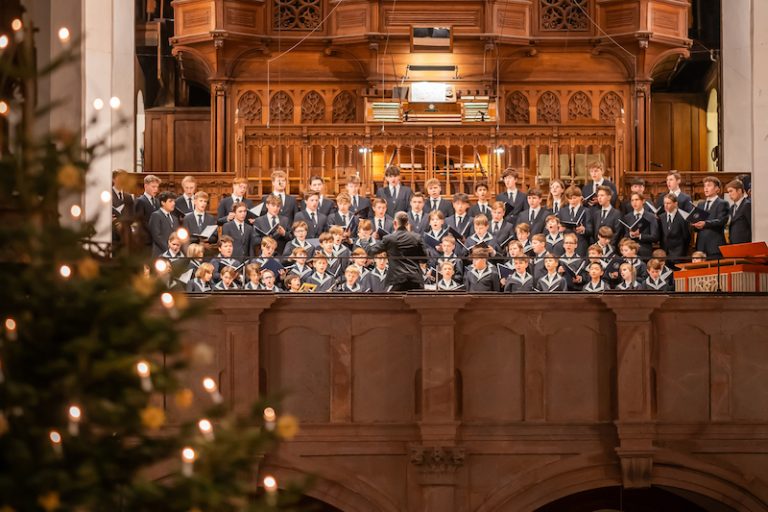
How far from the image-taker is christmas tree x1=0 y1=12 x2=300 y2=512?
4.09 m

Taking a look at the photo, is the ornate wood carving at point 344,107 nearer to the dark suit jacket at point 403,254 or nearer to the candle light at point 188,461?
the dark suit jacket at point 403,254

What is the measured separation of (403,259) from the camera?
11.9m

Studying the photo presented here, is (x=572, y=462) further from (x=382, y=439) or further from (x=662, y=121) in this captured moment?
(x=662, y=121)

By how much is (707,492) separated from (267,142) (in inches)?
273

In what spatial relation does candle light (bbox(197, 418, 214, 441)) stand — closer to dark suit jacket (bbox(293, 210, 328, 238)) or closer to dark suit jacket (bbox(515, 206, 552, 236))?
dark suit jacket (bbox(293, 210, 328, 238))

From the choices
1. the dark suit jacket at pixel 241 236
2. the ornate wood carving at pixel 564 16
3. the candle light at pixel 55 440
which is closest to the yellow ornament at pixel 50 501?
the candle light at pixel 55 440

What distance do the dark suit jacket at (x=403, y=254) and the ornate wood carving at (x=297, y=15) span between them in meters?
6.85

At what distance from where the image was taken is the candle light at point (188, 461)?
440 cm

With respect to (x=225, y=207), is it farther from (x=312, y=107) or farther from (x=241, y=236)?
(x=312, y=107)

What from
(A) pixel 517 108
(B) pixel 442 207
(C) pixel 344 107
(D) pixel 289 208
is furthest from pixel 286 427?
(A) pixel 517 108

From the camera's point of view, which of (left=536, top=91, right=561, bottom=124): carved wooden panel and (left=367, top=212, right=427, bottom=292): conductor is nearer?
(left=367, top=212, right=427, bottom=292): conductor

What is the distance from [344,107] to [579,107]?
10.3 feet

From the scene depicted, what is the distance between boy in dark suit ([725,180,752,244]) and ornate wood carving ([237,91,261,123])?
673 centimetres

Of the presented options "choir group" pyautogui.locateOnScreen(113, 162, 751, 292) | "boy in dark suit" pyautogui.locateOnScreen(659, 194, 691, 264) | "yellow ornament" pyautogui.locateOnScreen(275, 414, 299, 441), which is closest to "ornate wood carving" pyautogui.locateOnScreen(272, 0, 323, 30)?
"choir group" pyautogui.locateOnScreen(113, 162, 751, 292)
